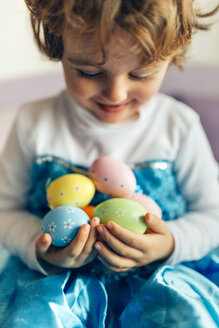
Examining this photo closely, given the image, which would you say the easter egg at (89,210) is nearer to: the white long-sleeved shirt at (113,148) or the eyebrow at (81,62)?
the white long-sleeved shirt at (113,148)

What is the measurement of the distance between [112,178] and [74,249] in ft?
0.55

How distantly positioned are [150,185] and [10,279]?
37cm

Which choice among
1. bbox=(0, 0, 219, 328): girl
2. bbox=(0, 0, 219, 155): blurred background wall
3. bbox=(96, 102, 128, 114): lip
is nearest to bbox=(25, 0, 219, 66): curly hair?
bbox=(0, 0, 219, 328): girl

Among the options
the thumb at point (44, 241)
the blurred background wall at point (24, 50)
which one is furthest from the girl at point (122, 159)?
the blurred background wall at point (24, 50)

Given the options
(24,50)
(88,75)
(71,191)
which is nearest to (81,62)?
(88,75)

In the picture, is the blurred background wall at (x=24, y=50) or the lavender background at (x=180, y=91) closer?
the blurred background wall at (x=24, y=50)

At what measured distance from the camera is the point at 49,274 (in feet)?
2.83

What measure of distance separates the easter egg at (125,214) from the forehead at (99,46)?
26cm

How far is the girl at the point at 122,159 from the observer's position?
722 mm

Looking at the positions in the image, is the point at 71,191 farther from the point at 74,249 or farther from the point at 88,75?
the point at 88,75

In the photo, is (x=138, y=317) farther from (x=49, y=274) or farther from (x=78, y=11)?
(x=78, y=11)

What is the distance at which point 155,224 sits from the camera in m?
0.78

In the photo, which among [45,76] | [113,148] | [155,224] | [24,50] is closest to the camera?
[155,224]

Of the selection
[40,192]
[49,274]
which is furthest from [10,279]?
[40,192]
